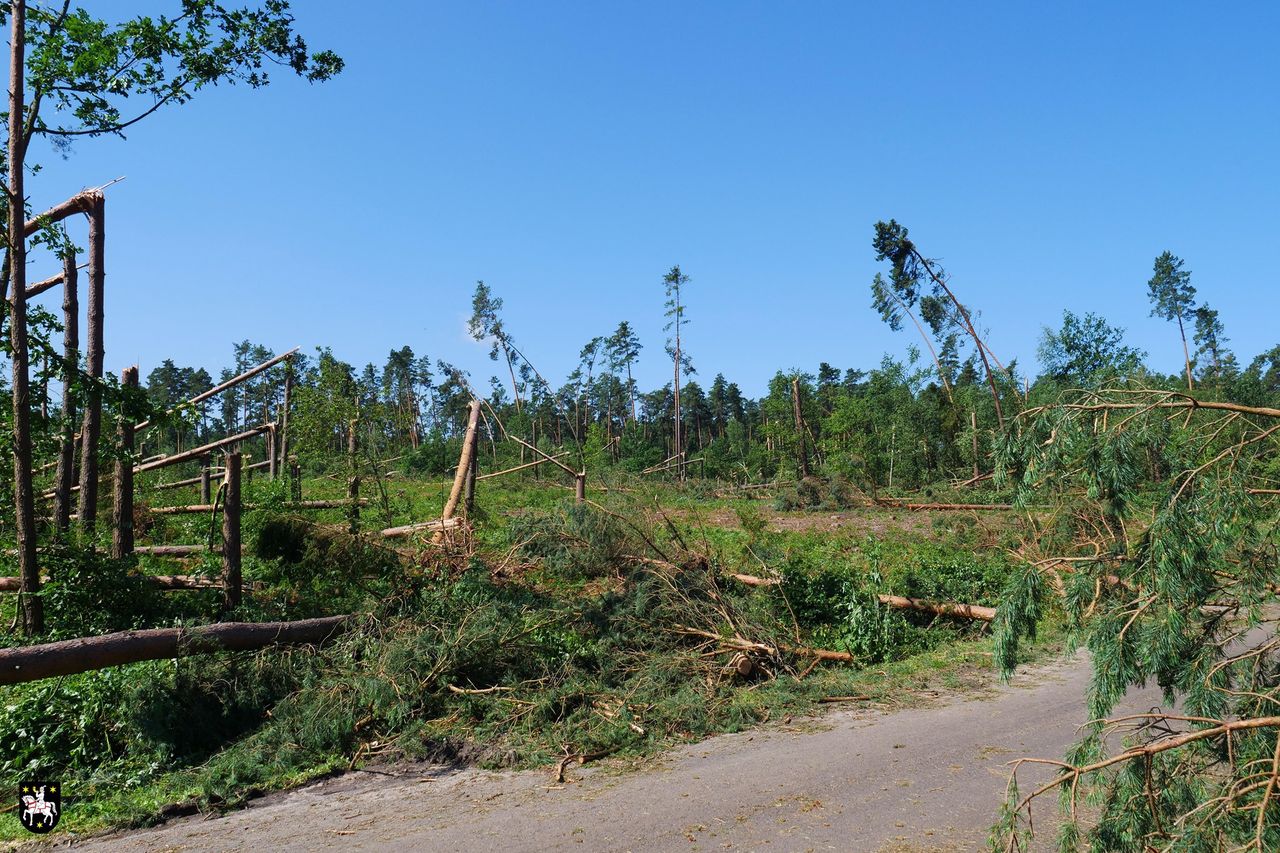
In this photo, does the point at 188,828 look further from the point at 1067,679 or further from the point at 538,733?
the point at 1067,679

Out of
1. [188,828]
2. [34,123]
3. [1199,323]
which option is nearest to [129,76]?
[34,123]

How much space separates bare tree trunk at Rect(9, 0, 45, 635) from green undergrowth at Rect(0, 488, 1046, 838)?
0.28m

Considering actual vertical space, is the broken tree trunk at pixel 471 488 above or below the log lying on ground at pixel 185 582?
above

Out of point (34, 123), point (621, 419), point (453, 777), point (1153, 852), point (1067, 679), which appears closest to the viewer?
point (1153, 852)

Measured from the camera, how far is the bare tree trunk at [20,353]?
9.27 metres

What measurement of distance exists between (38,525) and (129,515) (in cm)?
190

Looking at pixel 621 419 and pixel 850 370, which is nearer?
pixel 621 419

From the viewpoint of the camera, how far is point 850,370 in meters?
79.3

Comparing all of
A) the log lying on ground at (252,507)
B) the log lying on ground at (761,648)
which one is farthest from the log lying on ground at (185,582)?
the log lying on ground at (761,648)

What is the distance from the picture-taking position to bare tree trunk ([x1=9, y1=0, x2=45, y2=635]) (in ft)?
30.4

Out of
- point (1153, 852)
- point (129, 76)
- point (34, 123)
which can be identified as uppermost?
point (129, 76)

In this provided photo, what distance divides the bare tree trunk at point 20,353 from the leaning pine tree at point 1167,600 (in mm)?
10213

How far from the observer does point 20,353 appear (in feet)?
30.4

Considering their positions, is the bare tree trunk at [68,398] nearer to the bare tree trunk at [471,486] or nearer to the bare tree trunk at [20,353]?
the bare tree trunk at [20,353]
